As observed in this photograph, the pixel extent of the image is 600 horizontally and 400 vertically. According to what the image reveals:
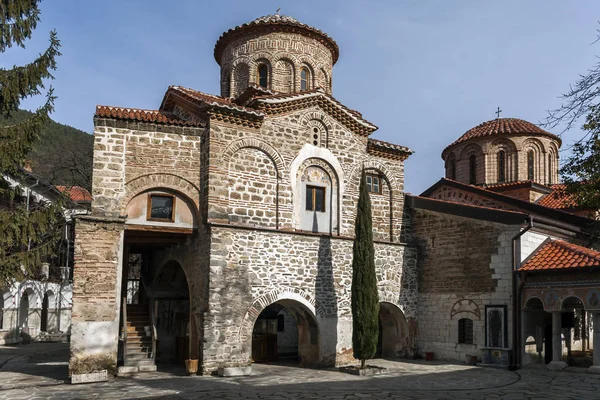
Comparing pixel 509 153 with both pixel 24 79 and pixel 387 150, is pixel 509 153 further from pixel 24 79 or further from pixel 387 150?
pixel 24 79

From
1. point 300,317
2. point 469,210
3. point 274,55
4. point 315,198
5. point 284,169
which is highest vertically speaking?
point 274,55

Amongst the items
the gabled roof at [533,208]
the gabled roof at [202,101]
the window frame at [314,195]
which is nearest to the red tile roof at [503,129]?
the gabled roof at [533,208]

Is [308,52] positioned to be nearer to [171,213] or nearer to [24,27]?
[171,213]

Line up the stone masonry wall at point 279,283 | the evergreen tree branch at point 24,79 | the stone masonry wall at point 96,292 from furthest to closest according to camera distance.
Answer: the stone masonry wall at point 279,283
the stone masonry wall at point 96,292
the evergreen tree branch at point 24,79

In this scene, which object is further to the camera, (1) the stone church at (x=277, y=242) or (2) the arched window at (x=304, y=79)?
(2) the arched window at (x=304, y=79)

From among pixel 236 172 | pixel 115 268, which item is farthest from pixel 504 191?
pixel 115 268

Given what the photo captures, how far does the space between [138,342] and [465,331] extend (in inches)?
343

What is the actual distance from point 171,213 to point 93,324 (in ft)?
10.0

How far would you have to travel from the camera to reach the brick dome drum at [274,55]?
18234 millimetres

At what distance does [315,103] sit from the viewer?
15.4 meters

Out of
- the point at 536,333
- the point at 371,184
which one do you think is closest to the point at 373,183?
the point at 371,184

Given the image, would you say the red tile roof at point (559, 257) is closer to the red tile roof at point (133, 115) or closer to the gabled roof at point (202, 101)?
the gabled roof at point (202, 101)

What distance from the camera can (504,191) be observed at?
2239 cm

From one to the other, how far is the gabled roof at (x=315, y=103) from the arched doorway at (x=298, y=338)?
5022 millimetres
